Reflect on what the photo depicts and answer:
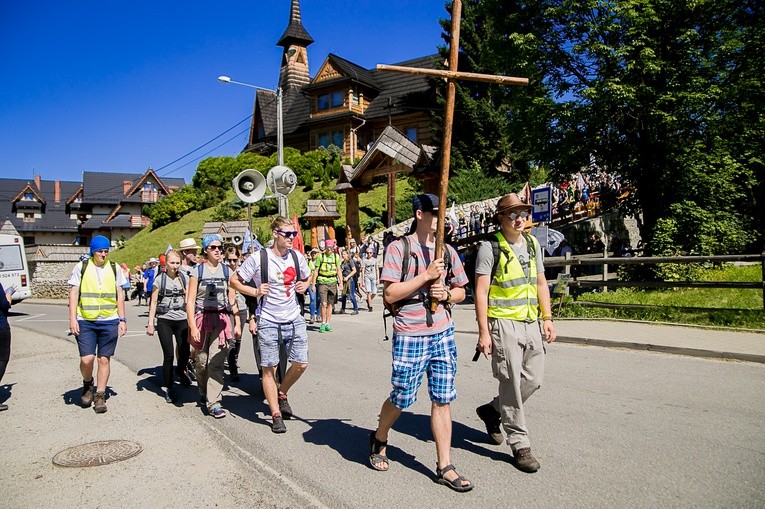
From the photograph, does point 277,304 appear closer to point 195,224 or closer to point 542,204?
point 542,204

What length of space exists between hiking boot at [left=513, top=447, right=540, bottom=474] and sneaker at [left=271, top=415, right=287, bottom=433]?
227 cm

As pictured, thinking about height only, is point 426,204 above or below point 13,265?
above

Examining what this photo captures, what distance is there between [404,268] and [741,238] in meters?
15.2

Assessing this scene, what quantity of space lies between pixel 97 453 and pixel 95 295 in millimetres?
2134

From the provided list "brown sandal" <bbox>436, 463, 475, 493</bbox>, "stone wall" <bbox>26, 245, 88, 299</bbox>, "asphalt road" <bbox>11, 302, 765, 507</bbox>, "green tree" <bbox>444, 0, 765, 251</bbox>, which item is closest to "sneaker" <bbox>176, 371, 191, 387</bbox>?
"asphalt road" <bbox>11, 302, 765, 507</bbox>

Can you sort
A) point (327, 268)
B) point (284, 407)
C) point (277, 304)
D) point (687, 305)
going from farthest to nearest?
point (327, 268), point (687, 305), point (284, 407), point (277, 304)

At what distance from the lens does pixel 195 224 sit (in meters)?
39.3

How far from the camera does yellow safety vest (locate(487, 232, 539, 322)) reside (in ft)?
14.8

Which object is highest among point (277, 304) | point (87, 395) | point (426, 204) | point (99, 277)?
point (426, 204)

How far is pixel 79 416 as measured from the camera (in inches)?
251

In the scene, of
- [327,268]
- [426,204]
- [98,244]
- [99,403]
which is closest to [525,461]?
[426,204]

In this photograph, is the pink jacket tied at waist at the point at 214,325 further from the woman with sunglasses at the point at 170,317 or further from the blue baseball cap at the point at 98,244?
the blue baseball cap at the point at 98,244

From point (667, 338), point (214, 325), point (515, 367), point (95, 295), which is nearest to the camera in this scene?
Answer: point (515, 367)

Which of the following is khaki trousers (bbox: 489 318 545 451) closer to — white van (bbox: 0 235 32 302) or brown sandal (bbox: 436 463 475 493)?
brown sandal (bbox: 436 463 475 493)
